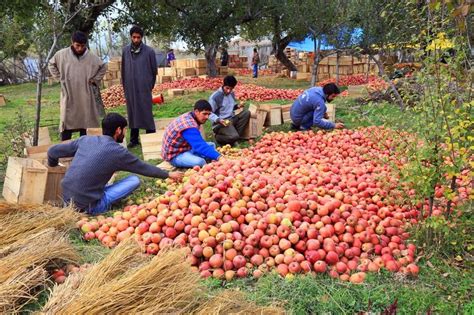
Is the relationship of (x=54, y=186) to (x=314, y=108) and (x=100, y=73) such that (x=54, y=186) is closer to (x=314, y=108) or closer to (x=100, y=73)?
(x=100, y=73)

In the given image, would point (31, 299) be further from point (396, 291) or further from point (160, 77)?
point (160, 77)

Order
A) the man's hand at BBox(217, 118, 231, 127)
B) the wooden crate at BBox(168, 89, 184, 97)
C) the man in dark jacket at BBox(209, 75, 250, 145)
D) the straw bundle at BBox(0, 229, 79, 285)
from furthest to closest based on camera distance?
the wooden crate at BBox(168, 89, 184, 97) < the man in dark jacket at BBox(209, 75, 250, 145) < the man's hand at BBox(217, 118, 231, 127) < the straw bundle at BBox(0, 229, 79, 285)

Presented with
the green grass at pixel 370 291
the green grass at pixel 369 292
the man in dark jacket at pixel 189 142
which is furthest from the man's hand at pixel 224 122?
the green grass at pixel 369 292

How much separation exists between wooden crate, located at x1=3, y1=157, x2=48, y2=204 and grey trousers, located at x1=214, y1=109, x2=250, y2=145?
306 cm

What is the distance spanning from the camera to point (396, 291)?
288cm

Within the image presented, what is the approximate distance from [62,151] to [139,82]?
302 cm

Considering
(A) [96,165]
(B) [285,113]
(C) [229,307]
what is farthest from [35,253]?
(B) [285,113]

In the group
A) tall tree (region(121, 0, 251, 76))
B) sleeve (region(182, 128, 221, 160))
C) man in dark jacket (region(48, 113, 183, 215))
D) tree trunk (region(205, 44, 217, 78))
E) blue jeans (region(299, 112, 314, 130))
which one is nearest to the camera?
man in dark jacket (region(48, 113, 183, 215))

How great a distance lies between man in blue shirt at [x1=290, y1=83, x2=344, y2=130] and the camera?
7098mm

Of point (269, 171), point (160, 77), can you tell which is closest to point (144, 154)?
point (269, 171)

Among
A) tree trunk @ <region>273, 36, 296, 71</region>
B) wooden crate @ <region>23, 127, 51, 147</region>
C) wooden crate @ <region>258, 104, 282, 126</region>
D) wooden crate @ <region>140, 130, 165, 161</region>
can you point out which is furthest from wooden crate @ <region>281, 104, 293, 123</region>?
tree trunk @ <region>273, 36, 296, 71</region>

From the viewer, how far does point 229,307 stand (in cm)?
226

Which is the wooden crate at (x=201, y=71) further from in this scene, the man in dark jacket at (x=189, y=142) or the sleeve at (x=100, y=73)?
the man in dark jacket at (x=189, y=142)

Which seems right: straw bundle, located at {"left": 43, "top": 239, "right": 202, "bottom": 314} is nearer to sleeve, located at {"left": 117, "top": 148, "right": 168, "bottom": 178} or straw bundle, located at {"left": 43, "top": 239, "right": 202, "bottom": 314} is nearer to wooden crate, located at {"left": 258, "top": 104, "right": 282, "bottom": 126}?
sleeve, located at {"left": 117, "top": 148, "right": 168, "bottom": 178}
